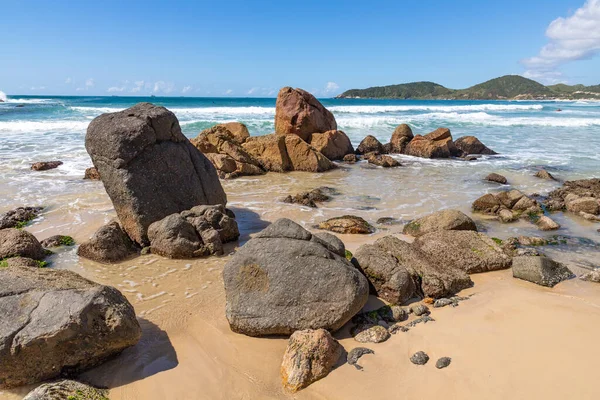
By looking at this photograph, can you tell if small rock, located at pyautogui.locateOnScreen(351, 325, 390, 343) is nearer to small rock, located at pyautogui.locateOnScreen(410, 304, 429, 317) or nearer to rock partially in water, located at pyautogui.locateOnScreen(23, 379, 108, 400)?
small rock, located at pyautogui.locateOnScreen(410, 304, 429, 317)

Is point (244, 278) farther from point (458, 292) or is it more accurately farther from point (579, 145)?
point (579, 145)

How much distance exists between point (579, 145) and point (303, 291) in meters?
24.7

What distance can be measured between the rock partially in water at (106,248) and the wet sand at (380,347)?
163 millimetres

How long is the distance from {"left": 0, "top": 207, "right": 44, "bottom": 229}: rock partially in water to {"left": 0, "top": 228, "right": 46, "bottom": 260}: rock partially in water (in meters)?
1.89

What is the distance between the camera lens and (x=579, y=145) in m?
23.0

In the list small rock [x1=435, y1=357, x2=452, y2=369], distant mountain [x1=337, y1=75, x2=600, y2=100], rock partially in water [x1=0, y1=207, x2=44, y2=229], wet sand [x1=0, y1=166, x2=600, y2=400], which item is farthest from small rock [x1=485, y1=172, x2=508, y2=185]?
distant mountain [x1=337, y1=75, x2=600, y2=100]

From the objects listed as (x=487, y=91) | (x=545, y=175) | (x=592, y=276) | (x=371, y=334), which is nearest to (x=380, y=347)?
(x=371, y=334)

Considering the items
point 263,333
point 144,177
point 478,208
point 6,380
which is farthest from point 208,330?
point 478,208

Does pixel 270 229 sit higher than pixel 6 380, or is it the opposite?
pixel 270 229

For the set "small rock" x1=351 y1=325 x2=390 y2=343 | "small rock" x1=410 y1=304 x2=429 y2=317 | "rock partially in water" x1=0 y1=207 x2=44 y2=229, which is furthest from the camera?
"rock partially in water" x1=0 y1=207 x2=44 y2=229

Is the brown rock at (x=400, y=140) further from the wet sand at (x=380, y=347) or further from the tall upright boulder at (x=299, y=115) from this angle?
the wet sand at (x=380, y=347)

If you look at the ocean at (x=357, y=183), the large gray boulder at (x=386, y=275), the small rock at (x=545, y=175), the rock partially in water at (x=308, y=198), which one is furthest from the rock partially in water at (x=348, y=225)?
the small rock at (x=545, y=175)

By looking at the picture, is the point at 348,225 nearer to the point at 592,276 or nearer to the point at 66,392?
the point at 592,276

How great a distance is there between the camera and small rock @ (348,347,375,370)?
13.7ft
